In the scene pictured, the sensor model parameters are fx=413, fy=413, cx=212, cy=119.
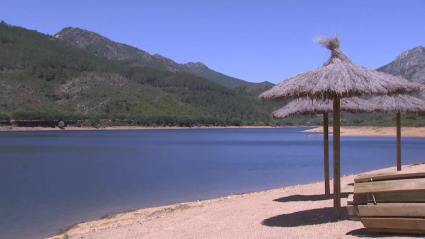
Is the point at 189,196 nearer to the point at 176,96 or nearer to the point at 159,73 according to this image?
the point at 176,96

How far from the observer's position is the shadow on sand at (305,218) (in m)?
6.41

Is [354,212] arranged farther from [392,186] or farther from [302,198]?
[302,198]

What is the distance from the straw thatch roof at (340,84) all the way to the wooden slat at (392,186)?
56.3 inches

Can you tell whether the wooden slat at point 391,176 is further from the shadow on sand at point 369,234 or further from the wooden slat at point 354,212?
the shadow on sand at point 369,234

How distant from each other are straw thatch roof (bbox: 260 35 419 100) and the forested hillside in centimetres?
8413

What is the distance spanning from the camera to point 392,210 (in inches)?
175

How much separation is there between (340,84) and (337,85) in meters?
0.04

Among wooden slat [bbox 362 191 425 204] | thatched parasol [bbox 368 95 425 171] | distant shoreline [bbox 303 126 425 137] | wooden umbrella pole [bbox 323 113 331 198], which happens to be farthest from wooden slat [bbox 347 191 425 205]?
distant shoreline [bbox 303 126 425 137]

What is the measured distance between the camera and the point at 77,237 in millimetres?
7906

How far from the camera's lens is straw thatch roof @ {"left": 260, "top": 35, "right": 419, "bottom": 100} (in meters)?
5.66

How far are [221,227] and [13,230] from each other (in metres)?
5.85

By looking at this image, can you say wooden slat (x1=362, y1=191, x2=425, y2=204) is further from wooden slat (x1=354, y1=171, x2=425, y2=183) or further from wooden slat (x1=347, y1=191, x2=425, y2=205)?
wooden slat (x1=354, y1=171, x2=425, y2=183)

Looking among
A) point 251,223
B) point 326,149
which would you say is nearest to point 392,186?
point 251,223

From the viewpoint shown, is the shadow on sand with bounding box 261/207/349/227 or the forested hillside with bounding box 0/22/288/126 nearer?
→ the shadow on sand with bounding box 261/207/349/227
